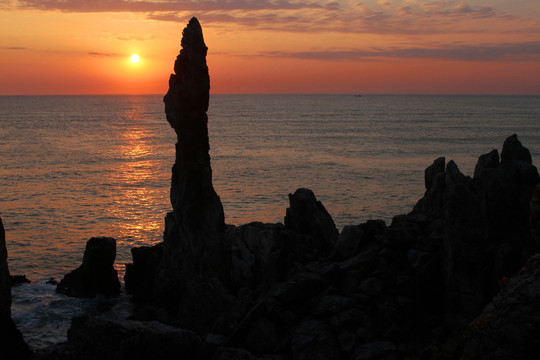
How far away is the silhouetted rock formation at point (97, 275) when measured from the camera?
36406mm

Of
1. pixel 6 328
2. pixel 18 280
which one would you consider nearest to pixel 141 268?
pixel 18 280

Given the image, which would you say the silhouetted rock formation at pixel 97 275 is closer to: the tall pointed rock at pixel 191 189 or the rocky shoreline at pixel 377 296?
the tall pointed rock at pixel 191 189

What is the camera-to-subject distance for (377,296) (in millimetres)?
21453

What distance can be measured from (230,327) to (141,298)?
48.0ft

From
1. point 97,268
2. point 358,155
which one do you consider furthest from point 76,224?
point 358,155

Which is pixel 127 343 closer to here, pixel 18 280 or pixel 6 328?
pixel 6 328

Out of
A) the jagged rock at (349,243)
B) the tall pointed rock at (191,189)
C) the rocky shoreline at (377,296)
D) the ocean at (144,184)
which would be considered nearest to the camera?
the rocky shoreline at (377,296)

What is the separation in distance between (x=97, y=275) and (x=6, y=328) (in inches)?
428

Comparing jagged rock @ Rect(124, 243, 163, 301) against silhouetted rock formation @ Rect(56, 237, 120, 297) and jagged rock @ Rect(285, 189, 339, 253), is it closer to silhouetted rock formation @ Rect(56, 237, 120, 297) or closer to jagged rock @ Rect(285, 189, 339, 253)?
silhouetted rock formation @ Rect(56, 237, 120, 297)

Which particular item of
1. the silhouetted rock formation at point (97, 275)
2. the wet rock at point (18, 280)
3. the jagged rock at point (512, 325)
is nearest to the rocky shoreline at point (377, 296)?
the jagged rock at point (512, 325)

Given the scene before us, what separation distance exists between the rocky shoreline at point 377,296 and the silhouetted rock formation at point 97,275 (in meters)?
5.98

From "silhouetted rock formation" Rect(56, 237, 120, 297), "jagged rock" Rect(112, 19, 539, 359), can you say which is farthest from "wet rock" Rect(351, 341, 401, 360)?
"silhouetted rock formation" Rect(56, 237, 120, 297)

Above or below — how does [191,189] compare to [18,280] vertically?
above

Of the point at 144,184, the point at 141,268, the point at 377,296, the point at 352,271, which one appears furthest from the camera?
the point at 144,184
